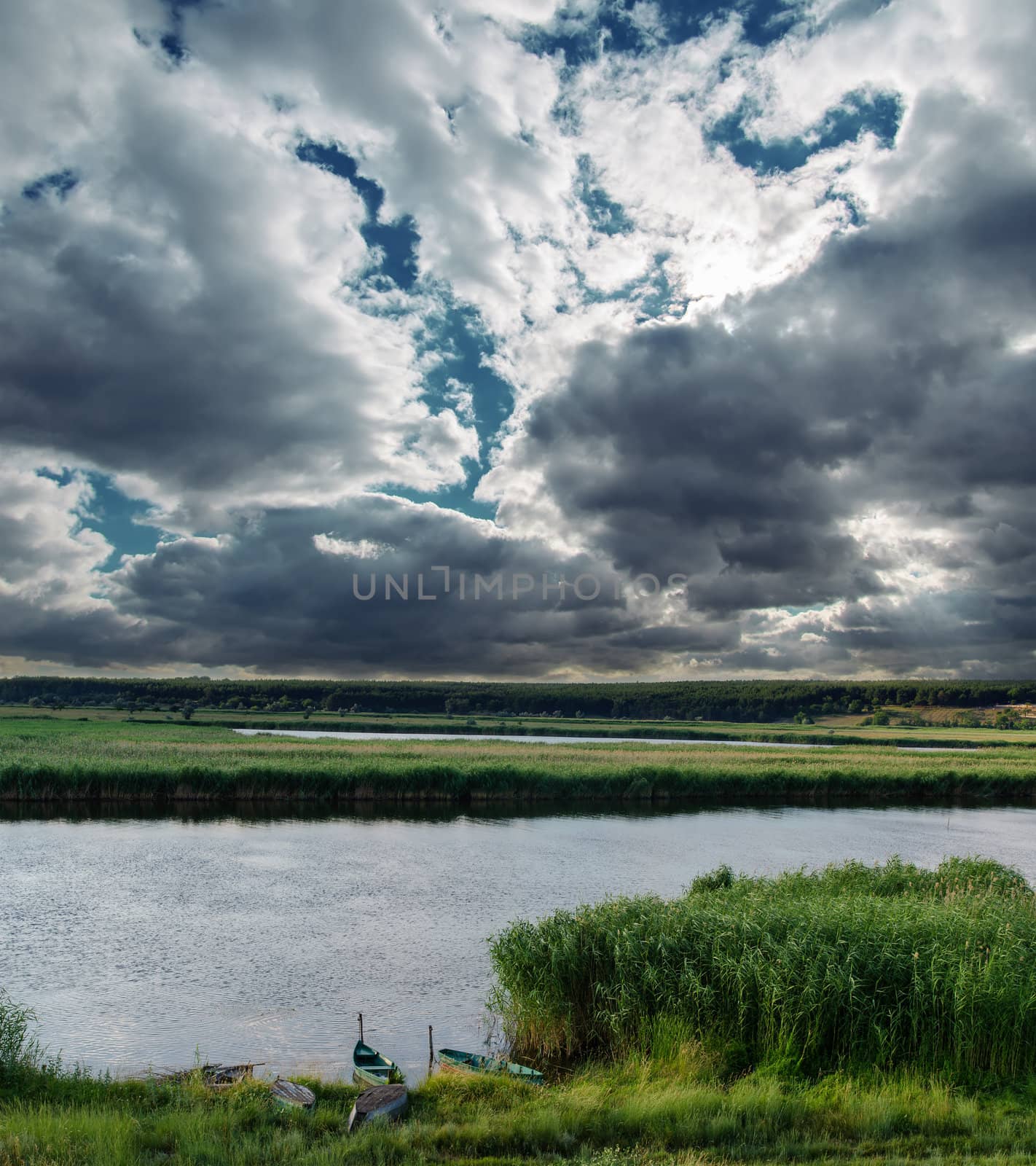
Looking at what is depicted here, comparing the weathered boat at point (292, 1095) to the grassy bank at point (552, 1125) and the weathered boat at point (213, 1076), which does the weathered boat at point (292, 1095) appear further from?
the weathered boat at point (213, 1076)

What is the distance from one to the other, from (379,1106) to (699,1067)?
193 inches

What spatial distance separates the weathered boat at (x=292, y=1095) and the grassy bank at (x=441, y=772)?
4367cm

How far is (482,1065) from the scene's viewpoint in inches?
536

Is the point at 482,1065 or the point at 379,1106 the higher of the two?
the point at 379,1106

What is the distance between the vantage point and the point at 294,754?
215 ft

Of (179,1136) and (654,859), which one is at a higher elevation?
(179,1136)

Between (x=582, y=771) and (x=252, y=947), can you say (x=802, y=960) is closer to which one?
(x=252, y=947)

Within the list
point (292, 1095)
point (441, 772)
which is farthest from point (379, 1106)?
point (441, 772)

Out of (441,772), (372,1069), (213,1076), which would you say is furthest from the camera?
(441,772)

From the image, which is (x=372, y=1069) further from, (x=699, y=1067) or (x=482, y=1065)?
(x=699, y=1067)

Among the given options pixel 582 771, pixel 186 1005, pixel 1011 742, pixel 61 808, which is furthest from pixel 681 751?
pixel 186 1005

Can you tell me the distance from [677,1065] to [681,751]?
2910 inches

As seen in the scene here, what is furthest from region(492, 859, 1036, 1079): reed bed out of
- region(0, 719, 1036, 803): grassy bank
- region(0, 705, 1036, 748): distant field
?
region(0, 705, 1036, 748): distant field

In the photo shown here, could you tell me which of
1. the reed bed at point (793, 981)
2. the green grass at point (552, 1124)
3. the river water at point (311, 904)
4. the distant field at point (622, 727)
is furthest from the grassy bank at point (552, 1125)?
the distant field at point (622, 727)
